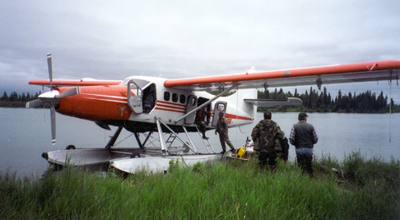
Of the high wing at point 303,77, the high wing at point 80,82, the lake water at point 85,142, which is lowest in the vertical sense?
the lake water at point 85,142

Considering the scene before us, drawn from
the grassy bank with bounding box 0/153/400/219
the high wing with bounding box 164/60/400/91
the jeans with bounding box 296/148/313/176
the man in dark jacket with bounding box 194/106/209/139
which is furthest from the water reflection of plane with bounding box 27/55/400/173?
the grassy bank with bounding box 0/153/400/219

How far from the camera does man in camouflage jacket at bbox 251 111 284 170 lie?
6.14m

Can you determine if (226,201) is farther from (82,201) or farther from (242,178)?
(82,201)

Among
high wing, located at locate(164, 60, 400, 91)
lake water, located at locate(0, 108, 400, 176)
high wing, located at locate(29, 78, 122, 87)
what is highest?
high wing, located at locate(29, 78, 122, 87)

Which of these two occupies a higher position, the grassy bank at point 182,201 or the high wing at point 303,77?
the high wing at point 303,77

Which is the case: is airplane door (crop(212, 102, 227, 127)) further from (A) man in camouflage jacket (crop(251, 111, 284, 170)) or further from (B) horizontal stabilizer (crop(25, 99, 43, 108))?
(B) horizontal stabilizer (crop(25, 99, 43, 108))

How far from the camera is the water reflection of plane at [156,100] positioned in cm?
659

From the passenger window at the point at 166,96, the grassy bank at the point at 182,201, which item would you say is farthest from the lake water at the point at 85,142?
the passenger window at the point at 166,96

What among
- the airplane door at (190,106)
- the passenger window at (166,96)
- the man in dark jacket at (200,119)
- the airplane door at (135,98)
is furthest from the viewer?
the man in dark jacket at (200,119)

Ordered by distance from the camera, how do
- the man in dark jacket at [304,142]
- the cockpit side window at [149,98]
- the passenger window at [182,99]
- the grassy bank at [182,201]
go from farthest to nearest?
the passenger window at [182,99] < the cockpit side window at [149,98] < the man in dark jacket at [304,142] < the grassy bank at [182,201]

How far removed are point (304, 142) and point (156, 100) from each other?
4674 mm

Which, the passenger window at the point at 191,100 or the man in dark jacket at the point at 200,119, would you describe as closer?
the passenger window at the point at 191,100

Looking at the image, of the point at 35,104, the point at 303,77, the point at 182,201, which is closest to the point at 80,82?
the point at 35,104

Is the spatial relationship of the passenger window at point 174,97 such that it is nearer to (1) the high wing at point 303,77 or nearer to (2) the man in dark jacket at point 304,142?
(1) the high wing at point 303,77
